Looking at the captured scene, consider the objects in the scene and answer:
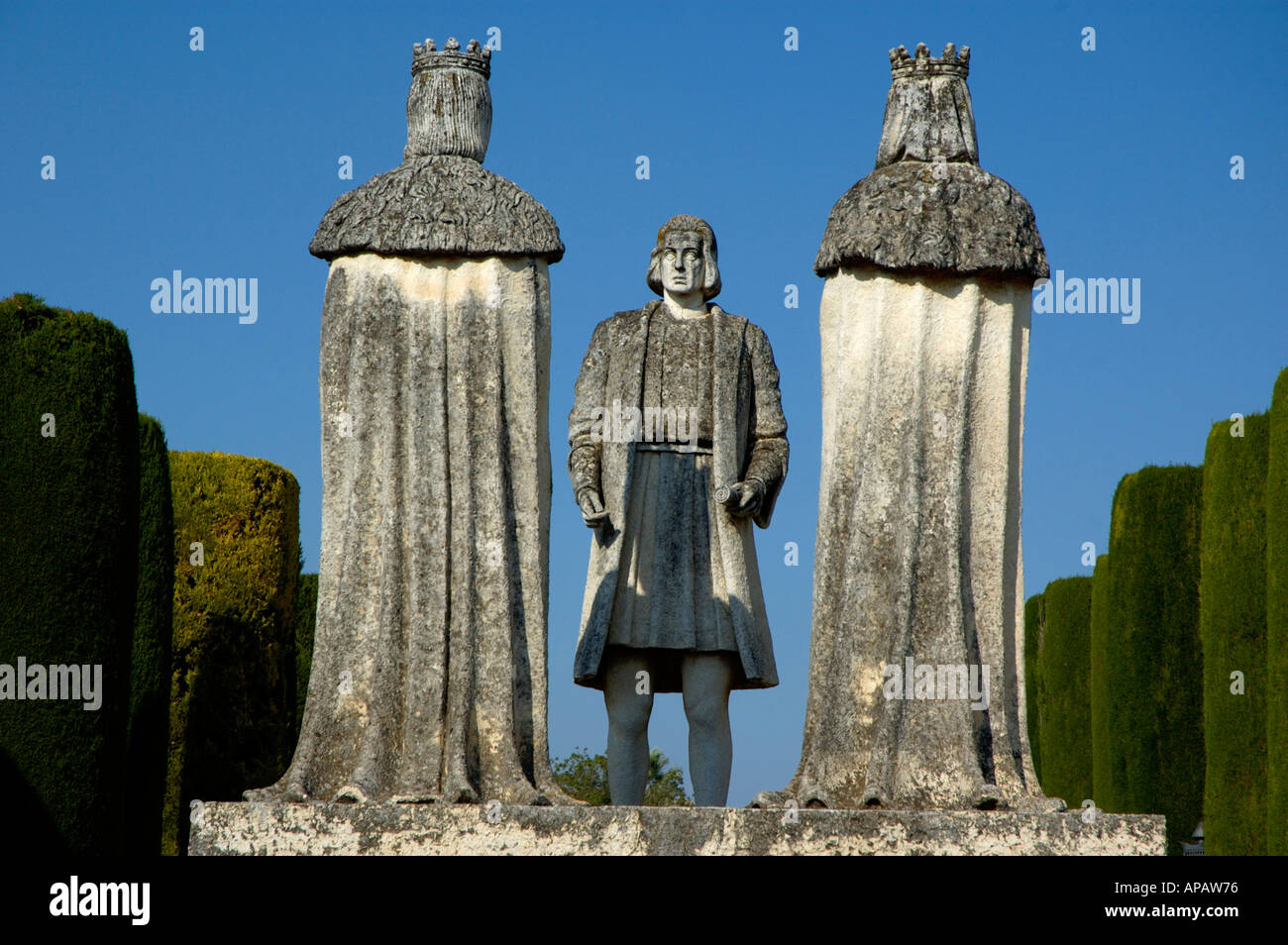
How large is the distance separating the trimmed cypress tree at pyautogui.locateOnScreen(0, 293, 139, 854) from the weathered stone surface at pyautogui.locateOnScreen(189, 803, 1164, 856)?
4.83 metres

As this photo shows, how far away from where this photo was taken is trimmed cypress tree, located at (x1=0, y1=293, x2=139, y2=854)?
13383 millimetres

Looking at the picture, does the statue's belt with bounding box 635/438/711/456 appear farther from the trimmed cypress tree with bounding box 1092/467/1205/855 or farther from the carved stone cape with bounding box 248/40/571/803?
the trimmed cypress tree with bounding box 1092/467/1205/855

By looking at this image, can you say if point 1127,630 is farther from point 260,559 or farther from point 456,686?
point 456,686

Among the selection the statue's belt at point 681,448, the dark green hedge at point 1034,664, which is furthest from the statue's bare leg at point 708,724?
the dark green hedge at point 1034,664

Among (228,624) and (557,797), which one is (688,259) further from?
(228,624)

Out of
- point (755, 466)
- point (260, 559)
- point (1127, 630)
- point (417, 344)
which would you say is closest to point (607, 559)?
point (755, 466)

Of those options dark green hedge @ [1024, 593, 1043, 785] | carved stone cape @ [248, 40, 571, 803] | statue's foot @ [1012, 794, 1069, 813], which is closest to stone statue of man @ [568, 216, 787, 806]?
carved stone cape @ [248, 40, 571, 803]

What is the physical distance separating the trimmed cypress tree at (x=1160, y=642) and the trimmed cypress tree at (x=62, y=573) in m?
12.3

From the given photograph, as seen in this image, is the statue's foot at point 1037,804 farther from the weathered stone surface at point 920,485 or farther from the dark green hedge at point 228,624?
the dark green hedge at point 228,624

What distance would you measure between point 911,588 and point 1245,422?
9810 mm

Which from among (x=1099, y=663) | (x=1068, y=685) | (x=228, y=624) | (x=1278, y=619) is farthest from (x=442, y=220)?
(x=1068, y=685)

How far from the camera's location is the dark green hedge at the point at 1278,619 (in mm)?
16344

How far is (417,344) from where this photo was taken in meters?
9.95
